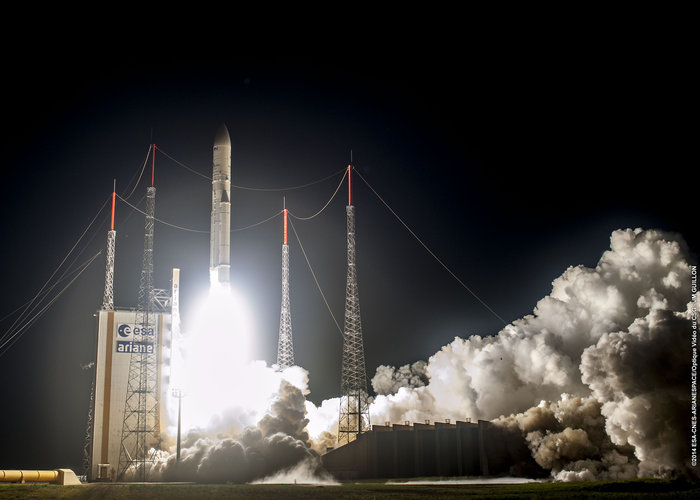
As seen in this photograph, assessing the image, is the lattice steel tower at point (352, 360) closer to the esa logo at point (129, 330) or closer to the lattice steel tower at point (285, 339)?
the lattice steel tower at point (285, 339)

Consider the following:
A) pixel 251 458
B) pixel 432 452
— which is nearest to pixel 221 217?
pixel 251 458

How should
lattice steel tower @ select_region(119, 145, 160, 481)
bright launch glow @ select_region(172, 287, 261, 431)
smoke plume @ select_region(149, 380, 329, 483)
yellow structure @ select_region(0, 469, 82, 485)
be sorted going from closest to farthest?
1. smoke plume @ select_region(149, 380, 329, 483)
2. yellow structure @ select_region(0, 469, 82, 485)
3. lattice steel tower @ select_region(119, 145, 160, 481)
4. bright launch glow @ select_region(172, 287, 261, 431)

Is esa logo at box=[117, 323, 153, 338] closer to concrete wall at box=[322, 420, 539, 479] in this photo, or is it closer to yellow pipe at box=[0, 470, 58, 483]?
yellow pipe at box=[0, 470, 58, 483]

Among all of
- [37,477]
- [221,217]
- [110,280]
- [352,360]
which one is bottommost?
[37,477]

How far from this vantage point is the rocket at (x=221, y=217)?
66.8 meters

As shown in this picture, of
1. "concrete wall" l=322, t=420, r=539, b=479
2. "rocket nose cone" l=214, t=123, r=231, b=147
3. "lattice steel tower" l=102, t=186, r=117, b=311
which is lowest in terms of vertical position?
"concrete wall" l=322, t=420, r=539, b=479

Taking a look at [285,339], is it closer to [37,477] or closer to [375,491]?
[37,477]

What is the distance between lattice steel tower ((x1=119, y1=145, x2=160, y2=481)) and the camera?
215ft

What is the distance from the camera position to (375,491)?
5047 centimetres

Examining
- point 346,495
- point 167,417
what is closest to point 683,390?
→ point 346,495

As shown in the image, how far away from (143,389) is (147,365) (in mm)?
1943

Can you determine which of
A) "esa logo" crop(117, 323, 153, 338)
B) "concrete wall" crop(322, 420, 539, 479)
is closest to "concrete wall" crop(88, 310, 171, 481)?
"esa logo" crop(117, 323, 153, 338)

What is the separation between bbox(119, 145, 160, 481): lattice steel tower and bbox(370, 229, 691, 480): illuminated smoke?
65.9ft

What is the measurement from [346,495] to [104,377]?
26.6 meters
